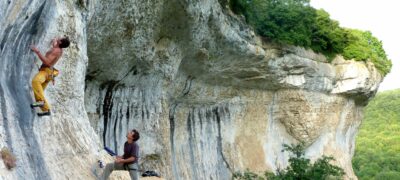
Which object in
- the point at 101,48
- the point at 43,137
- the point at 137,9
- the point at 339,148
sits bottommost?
the point at 339,148

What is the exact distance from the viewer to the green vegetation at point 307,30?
1620 cm

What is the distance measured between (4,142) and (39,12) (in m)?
1.79

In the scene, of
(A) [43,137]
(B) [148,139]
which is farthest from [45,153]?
(B) [148,139]

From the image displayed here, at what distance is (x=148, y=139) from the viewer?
12.1m

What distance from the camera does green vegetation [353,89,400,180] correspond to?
39.8 meters

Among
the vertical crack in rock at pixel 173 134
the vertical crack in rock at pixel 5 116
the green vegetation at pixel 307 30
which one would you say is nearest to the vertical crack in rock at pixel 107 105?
the vertical crack in rock at pixel 173 134

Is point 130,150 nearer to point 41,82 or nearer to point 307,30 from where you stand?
point 41,82

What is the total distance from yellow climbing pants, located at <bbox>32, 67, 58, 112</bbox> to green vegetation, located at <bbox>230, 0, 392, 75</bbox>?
9.11 meters

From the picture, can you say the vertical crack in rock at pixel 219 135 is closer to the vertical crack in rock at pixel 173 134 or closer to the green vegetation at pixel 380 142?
the vertical crack in rock at pixel 173 134

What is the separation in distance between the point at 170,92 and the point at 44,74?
8.14 meters

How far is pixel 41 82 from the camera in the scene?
5.59 meters

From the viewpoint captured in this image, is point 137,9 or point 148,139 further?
point 148,139

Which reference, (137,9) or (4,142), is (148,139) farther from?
(4,142)

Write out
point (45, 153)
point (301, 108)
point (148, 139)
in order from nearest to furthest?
point (45, 153) < point (148, 139) < point (301, 108)
